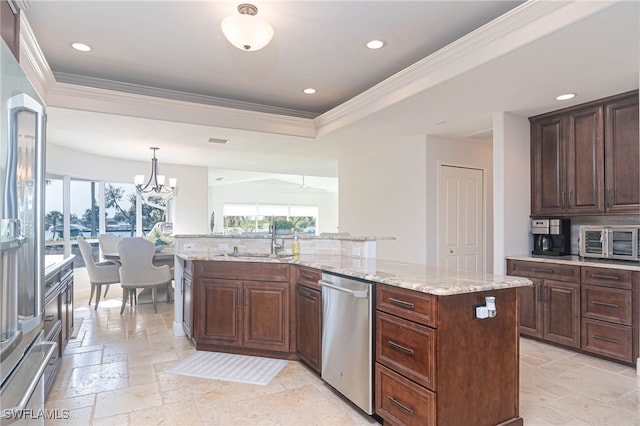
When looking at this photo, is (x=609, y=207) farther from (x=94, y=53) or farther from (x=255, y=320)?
(x=94, y=53)

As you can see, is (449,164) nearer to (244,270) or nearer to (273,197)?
(244,270)

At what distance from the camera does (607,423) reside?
2.25 meters

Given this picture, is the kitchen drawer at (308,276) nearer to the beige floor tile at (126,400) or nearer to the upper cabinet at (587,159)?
the beige floor tile at (126,400)

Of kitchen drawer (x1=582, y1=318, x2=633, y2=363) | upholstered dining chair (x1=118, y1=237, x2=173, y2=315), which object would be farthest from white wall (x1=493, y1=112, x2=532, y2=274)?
upholstered dining chair (x1=118, y1=237, x2=173, y2=315)

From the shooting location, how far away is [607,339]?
3.19 m

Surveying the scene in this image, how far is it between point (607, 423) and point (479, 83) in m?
2.48

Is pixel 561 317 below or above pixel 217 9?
below

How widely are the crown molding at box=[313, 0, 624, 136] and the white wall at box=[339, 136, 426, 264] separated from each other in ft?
4.51

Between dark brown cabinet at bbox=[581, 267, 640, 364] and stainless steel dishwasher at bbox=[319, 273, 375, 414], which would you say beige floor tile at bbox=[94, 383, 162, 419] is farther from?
dark brown cabinet at bbox=[581, 267, 640, 364]

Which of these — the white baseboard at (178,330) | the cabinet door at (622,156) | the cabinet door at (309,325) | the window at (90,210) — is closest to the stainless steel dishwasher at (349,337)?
the cabinet door at (309,325)

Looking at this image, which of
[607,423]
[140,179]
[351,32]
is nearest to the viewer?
[607,423]

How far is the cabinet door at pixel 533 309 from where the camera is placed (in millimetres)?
3680

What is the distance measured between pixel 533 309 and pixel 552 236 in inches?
31.9

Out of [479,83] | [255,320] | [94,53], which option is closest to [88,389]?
[255,320]
